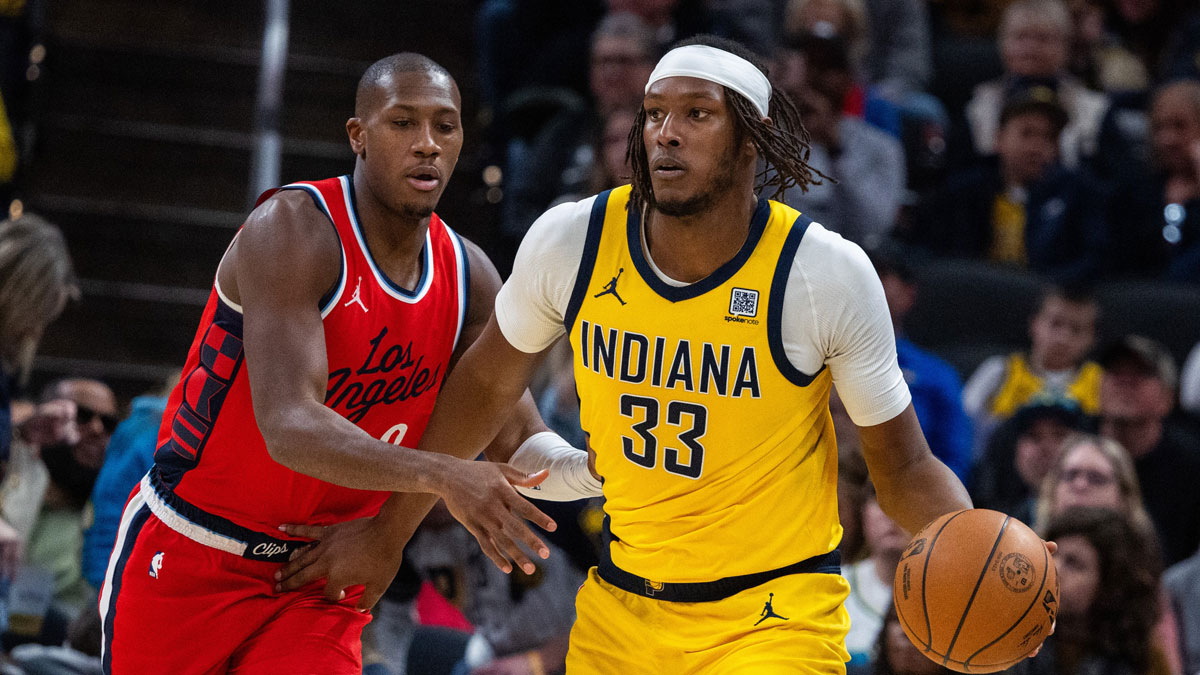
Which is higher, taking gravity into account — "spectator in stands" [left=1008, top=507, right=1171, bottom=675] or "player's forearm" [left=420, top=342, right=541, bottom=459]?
"player's forearm" [left=420, top=342, right=541, bottom=459]

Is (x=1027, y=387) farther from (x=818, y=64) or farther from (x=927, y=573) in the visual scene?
(x=927, y=573)

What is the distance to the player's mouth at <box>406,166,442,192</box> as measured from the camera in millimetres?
3865

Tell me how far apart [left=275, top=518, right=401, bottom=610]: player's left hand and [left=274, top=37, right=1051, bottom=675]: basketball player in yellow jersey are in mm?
629

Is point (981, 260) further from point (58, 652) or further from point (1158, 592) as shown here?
point (58, 652)

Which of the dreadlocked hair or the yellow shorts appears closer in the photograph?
the yellow shorts

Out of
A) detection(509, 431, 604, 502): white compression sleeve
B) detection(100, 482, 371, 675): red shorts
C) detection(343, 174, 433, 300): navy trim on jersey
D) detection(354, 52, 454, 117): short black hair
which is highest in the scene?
detection(354, 52, 454, 117): short black hair

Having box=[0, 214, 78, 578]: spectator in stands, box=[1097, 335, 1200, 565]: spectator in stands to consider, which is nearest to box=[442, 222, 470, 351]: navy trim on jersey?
box=[0, 214, 78, 578]: spectator in stands

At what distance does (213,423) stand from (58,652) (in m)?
2.49

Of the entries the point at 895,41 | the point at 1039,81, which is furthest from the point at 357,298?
the point at 895,41

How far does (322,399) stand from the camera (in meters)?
3.63

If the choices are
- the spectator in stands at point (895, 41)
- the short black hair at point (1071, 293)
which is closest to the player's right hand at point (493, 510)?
the short black hair at point (1071, 293)

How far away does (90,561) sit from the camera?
5.99 m

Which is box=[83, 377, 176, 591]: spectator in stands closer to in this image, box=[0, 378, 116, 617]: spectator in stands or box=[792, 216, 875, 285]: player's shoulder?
box=[0, 378, 116, 617]: spectator in stands

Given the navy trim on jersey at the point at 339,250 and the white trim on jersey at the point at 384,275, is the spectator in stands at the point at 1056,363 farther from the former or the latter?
the navy trim on jersey at the point at 339,250
